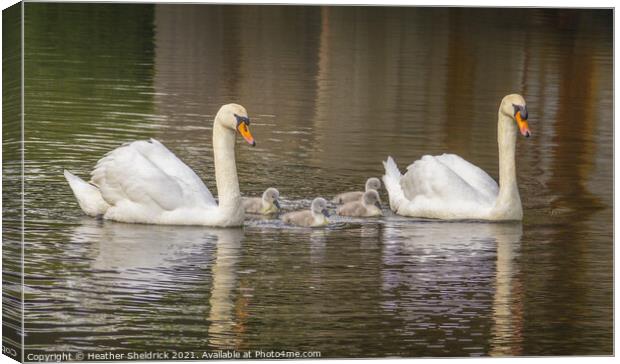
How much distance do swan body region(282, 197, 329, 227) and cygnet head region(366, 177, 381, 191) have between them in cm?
53

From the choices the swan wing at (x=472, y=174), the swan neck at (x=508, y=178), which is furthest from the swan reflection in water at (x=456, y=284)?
the swan wing at (x=472, y=174)

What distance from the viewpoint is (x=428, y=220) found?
26.8 metres

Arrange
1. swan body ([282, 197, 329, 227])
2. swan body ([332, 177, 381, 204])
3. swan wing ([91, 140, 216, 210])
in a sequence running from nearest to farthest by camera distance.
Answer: swan body ([282, 197, 329, 227])
swan wing ([91, 140, 216, 210])
swan body ([332, 177, 381, 204])

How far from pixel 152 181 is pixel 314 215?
1665mm

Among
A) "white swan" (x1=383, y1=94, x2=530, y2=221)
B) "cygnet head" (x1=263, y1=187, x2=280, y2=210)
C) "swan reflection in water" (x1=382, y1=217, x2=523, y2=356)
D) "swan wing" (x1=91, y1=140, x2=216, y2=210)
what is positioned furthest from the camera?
"white swan" (x1=383, y1=94, x2=530, y2=221)

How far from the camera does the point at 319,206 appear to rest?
25.7 meters

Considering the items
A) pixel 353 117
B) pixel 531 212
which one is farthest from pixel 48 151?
pixel 531 212

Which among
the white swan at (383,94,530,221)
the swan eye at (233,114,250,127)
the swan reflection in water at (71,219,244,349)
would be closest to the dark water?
the swan reflection in water at (71,219,244,349)

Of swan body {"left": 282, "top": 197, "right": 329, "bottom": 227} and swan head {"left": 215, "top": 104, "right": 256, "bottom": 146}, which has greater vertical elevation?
swan head {"left": 215, "top": 104, "right": 256, "bottom": 146}

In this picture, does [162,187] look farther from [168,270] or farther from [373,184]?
[373,184]

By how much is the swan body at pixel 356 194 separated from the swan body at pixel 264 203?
64 centimetres

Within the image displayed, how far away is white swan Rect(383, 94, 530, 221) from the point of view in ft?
85.6

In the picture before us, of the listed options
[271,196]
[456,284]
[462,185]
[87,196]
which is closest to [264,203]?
[271,196]

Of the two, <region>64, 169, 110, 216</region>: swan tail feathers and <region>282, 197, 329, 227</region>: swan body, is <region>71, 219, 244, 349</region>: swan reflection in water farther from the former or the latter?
<region>282, 197, 329, 227</region>: swan body
